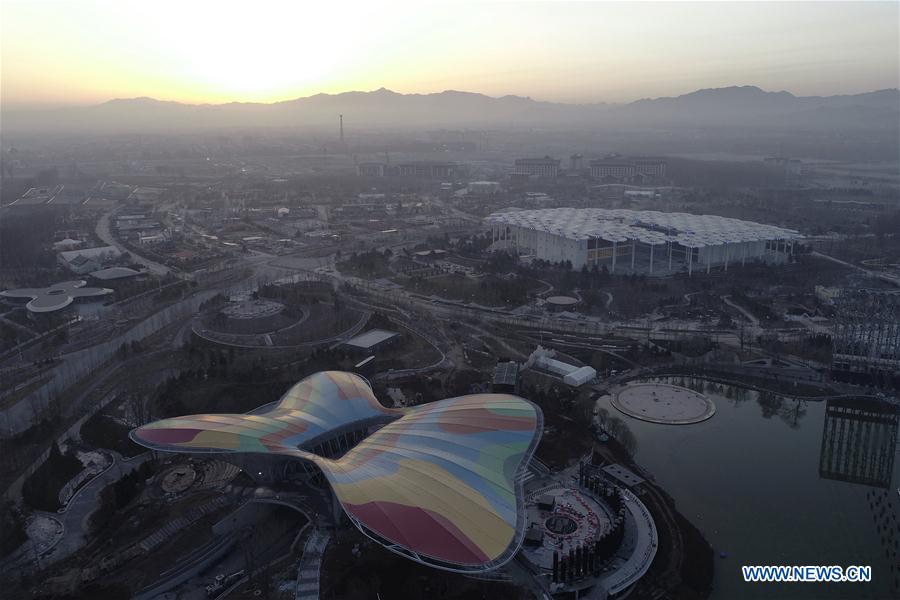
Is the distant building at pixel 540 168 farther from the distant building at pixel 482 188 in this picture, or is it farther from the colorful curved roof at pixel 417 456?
the colorful curved roof at pixel 417 456

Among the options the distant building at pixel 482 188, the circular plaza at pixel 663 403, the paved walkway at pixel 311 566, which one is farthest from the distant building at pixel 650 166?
the paved walkway at pixel 311 566

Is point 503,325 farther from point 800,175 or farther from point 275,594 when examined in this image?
point 800,175

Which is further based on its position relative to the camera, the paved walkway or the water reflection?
the water reflection

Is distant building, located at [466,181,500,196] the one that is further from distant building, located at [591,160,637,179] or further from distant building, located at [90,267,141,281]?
distant building, located at [90,267,141,281]

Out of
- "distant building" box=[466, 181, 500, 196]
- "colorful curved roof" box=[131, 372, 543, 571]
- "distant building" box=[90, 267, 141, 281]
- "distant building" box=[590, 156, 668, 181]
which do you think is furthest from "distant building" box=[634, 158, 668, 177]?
"colorful curved roof" box=[131, 372, 543, 571]

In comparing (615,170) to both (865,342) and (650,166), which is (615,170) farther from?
(865,342)

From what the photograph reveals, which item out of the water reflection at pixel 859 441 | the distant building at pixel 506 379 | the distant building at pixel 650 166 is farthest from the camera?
the distant building at pixel 650 166

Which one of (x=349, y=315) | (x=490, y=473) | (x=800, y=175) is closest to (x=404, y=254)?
(x=349, y=315)
